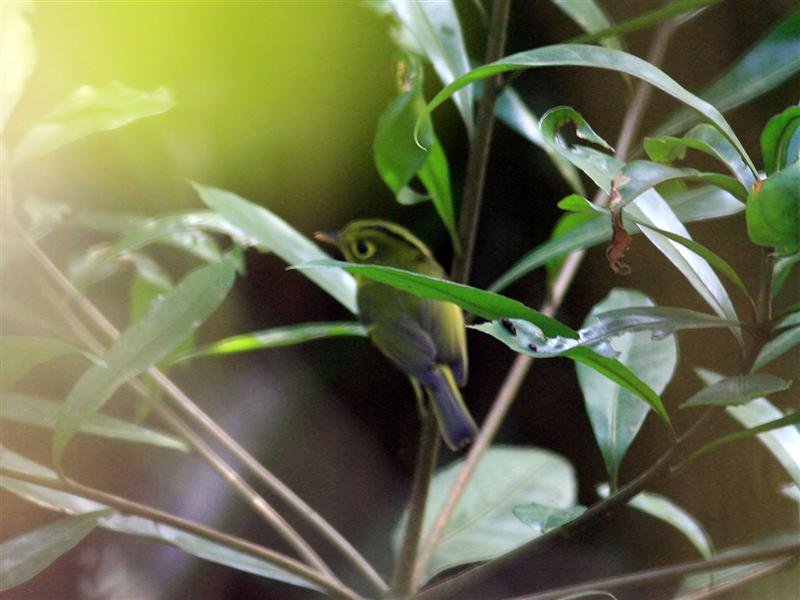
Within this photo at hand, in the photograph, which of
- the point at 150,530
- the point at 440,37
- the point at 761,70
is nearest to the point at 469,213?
the point at 440,37

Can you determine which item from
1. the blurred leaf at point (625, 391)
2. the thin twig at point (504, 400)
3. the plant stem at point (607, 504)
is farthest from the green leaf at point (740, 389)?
the thin twig at point (504, 400)

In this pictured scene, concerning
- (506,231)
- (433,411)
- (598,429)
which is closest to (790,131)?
(598,429)

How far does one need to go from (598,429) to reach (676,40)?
48 cm

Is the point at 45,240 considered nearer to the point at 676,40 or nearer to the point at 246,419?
the point at 246,419

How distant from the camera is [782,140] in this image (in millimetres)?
400

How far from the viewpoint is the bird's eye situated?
35.1 inches

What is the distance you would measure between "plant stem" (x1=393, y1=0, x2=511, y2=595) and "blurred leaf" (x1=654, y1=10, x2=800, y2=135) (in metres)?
0.17

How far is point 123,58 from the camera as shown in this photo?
0.96 meters

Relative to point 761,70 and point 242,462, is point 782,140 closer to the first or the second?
point 761,70

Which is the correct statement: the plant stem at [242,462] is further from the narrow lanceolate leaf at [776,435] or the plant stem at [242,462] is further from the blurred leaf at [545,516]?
the narrow lanceolate leaf at [776,435]

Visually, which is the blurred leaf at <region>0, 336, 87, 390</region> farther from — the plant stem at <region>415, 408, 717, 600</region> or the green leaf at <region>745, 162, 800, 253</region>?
the green leaf at <region>745, 162, 800, 253</region>

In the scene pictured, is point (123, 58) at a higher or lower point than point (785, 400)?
higher

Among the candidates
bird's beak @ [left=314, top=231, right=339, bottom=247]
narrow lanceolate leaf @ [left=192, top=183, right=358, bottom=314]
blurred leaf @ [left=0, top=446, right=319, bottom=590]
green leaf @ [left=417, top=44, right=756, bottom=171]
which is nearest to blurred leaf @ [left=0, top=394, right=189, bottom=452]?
blurred leaf @ [left=0, top=446, right=319, bottom=590]

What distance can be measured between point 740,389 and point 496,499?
0.48 metres
